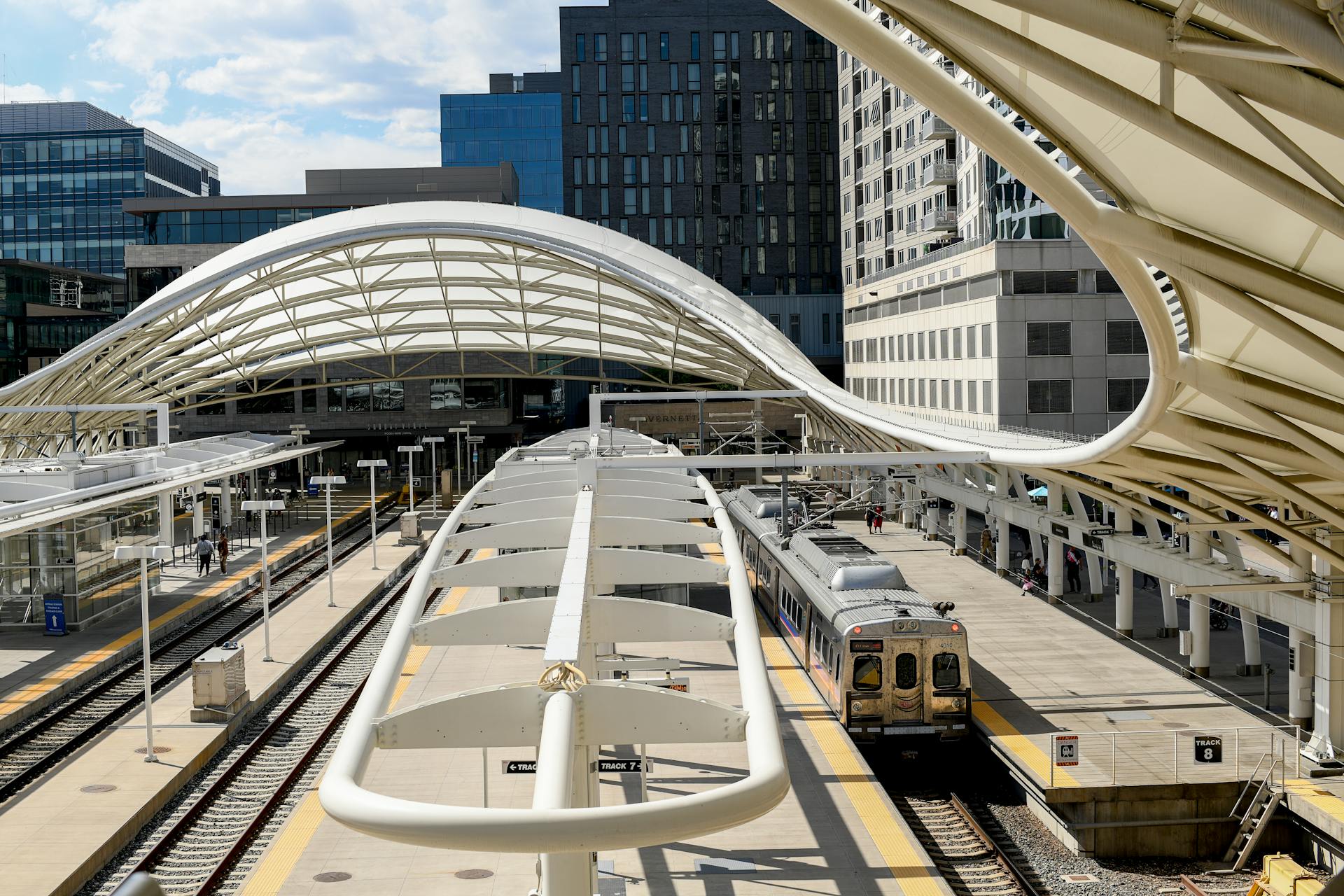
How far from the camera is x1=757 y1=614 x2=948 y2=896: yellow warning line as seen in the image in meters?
16.0

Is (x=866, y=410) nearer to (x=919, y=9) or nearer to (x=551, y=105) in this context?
(x=919, y=9)

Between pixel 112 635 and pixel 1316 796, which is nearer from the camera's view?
pixel 1316 796

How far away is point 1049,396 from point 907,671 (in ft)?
77.2

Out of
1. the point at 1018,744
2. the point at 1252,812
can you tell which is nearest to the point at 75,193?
the point at 1018,744

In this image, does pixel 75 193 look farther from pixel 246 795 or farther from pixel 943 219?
pixel 246 795

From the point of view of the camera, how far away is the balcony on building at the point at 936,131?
56438 mm

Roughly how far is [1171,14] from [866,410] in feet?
86.6

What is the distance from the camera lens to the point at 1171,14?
726cm

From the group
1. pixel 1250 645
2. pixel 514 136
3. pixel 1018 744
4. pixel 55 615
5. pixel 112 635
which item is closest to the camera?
pixel 1018 744

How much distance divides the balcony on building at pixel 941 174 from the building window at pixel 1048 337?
16.4 metres

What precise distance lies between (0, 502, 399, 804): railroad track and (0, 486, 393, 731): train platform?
276 mm

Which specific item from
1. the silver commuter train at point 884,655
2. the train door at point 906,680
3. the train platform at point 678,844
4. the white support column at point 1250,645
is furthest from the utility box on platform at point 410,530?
the white support column at point 1250,645

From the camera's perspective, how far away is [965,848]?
19.4 metres

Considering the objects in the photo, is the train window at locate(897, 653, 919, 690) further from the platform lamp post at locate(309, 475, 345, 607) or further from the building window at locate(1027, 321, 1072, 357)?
the building window at locate(1027, 321, 1072, 357)
